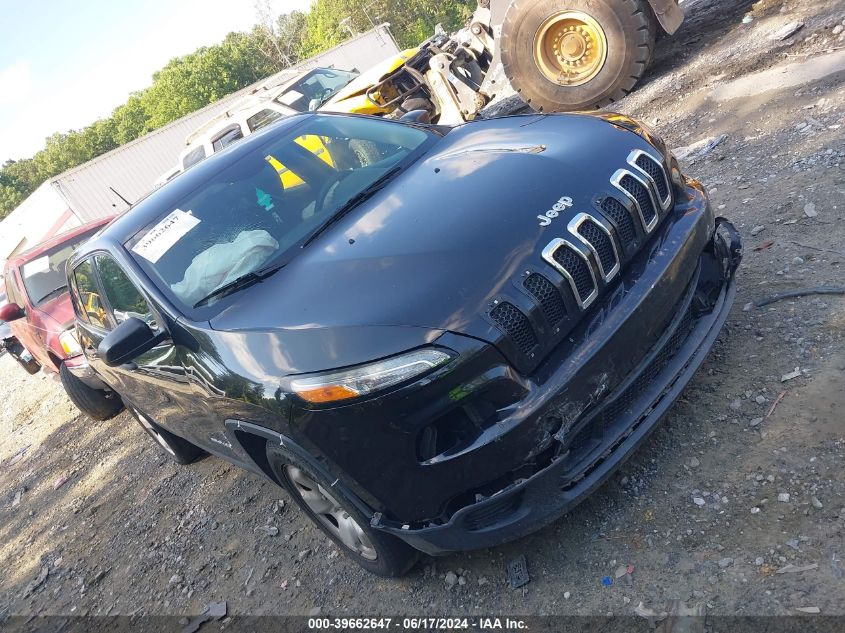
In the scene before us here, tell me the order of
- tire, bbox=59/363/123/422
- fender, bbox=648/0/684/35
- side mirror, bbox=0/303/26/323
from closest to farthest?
tire, bbox=59/363/123/422
side mirror, bbox=0/303/26/323
fender, bbox=648/0/684/35

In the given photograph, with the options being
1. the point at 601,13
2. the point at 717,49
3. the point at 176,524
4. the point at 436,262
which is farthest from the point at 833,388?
the point at 717,49

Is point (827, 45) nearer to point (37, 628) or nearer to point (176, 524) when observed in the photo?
point (176, 524)

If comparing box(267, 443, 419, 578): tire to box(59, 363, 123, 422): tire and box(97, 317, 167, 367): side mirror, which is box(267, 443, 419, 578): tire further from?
box(59, 363, 123, 422): tire

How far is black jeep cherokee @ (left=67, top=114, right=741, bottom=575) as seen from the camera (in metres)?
2.17

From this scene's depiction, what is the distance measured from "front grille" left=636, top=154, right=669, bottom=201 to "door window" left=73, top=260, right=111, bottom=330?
10.0 feet

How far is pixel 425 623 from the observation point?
2.54 m

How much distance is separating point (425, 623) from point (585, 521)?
30.5 inches

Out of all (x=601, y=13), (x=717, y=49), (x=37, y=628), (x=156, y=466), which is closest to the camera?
(x=37, y=628)

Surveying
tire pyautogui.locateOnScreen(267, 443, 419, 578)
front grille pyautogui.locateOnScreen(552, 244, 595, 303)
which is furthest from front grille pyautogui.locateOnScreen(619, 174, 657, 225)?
tire pyautogui.locateOnScreen(267, 443, 419, 578)

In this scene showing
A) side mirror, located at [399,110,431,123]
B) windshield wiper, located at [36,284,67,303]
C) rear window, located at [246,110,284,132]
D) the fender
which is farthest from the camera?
rear window, located at [246,110,284,132]

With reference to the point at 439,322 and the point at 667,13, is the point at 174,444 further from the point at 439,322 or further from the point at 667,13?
the point at 667,13

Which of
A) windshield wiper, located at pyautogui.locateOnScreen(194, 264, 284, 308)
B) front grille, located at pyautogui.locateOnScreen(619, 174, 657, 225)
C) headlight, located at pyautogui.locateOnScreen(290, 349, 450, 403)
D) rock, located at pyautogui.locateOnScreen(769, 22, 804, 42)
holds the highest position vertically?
windshield wiper, located at pyautogui.locateOnScreen(194, 264, 284, 308)

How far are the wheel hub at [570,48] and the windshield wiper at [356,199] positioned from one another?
176 inches

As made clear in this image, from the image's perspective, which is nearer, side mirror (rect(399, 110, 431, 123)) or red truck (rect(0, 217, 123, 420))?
side mirror (rect(399, 110, 431, 123))
